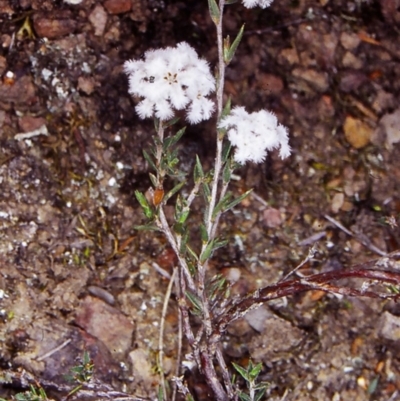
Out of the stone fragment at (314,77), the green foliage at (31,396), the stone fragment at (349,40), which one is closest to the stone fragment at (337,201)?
the stone fragment at (314,77)

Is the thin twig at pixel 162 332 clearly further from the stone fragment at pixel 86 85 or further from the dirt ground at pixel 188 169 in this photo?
the stone fragment at pixel 86 85

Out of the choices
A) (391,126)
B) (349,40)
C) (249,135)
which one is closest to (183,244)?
(249,135)

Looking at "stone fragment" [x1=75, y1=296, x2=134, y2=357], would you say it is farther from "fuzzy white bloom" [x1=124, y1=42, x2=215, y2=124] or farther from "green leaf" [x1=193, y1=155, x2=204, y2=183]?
"fuzzy white bloom" [x1=124, y1=42, x2=215, y2=124]

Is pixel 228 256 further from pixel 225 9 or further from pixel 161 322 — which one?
pixel 225 9

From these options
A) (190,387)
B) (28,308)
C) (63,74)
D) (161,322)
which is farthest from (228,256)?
(63,74)

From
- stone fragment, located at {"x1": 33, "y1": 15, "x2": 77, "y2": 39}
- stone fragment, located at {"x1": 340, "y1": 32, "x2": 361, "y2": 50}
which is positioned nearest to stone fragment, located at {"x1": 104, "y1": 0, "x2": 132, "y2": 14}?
stone fragment, located at {"x1": 33, "y1": 15, "x2": 77, "y2": 39}

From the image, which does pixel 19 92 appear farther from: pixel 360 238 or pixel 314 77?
pixel 360 238
